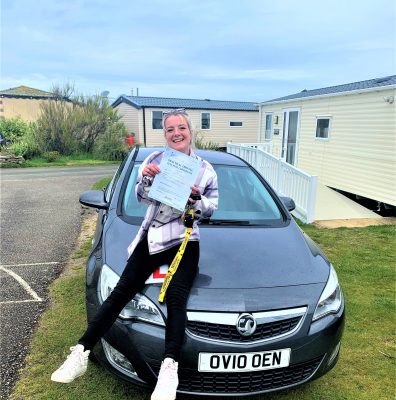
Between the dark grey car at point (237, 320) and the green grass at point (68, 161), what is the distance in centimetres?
1844

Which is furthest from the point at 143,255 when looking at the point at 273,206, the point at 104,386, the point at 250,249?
the point at 273,206

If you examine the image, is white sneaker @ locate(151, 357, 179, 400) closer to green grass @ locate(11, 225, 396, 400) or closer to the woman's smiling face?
green grass @ locate(11, 225, 396, 400)

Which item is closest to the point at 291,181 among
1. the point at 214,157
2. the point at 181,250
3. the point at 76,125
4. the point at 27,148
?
the point at 214,157

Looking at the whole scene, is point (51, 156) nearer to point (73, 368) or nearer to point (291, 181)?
point (291, 181)

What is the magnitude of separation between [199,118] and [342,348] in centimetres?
2550

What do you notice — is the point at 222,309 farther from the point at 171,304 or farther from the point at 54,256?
the point at 54,256

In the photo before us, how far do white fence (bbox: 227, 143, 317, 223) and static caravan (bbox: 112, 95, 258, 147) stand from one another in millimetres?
17233

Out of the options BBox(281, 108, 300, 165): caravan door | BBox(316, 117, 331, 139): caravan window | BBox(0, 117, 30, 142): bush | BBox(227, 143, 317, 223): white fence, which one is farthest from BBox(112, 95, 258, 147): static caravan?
BBox(227, 143, 317, 223): white fence

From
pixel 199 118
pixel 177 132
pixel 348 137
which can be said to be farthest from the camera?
pixel 199 118

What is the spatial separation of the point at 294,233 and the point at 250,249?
55cm

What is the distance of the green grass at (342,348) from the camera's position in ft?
7.93

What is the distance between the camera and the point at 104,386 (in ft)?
7.98

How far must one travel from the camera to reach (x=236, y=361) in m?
1.97

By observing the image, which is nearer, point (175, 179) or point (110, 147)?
point (175, 179)
